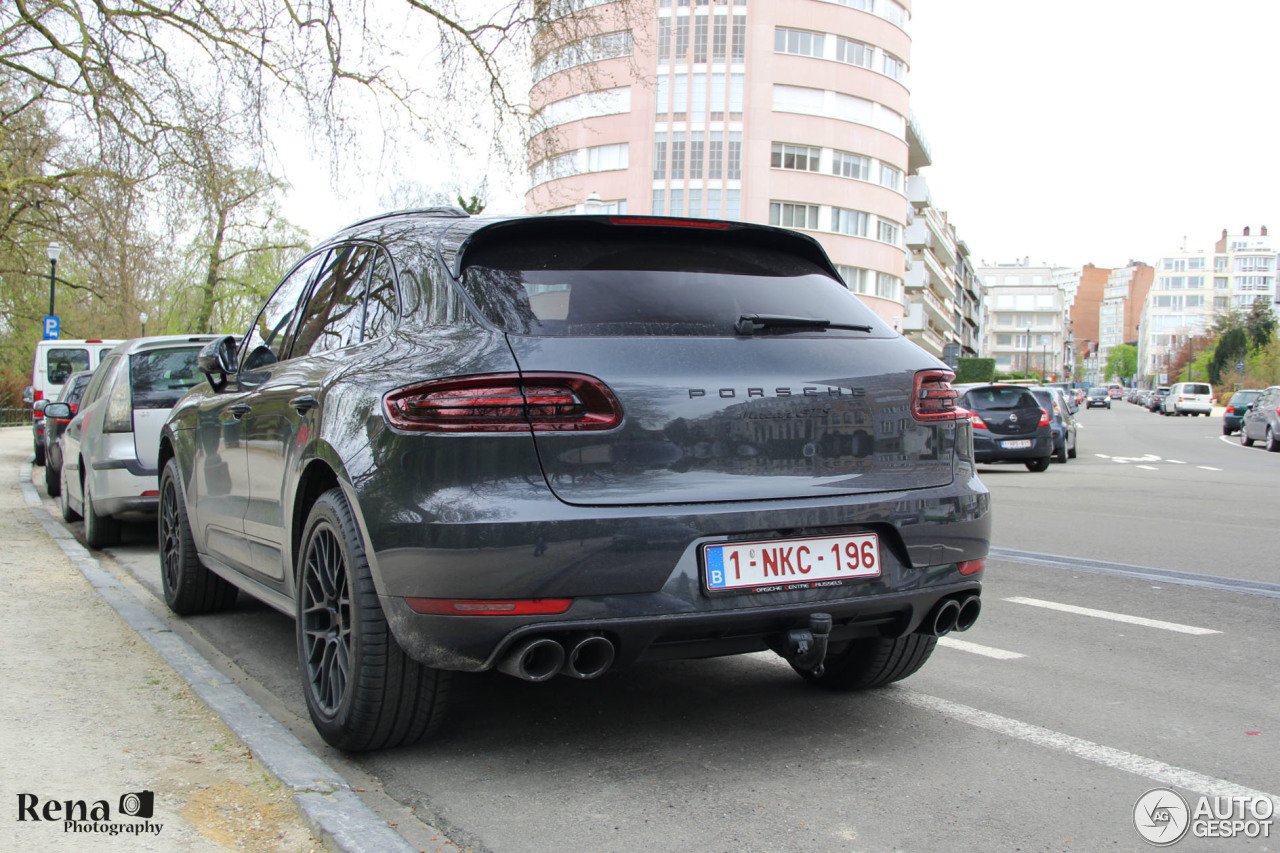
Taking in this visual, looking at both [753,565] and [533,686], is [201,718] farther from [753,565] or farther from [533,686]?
[753,565]

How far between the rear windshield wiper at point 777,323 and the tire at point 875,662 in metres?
1.26

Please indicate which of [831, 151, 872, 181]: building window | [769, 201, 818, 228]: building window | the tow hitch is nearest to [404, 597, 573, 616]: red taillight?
the tow hitch

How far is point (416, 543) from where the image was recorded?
3211mm

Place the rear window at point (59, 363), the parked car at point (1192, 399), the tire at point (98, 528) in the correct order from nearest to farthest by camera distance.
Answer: the tire at point (98, 528) → the rear window at point (59, 363) → the parked car at point (1192, 399)

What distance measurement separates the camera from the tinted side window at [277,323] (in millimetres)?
4935

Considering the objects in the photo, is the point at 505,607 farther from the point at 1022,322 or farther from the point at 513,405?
the point at 1022,322

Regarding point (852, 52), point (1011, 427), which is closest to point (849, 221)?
point (852, 52)

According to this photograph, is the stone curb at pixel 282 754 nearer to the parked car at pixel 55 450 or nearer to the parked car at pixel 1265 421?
the parked car at pixel 55 450

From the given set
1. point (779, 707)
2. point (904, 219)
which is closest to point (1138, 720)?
point (779, 707)

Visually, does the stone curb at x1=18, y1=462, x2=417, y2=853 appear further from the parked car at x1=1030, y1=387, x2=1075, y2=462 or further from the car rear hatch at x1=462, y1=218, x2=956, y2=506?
the parked car at x1=1030, y1=387, x2=1075, y2=462

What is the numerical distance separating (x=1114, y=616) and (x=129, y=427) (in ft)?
22.0

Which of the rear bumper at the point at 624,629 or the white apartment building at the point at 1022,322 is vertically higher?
the white apartment building at the point at 1022,322

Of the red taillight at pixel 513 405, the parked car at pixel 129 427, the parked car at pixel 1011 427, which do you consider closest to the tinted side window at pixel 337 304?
the red taillight at pixel 513 405

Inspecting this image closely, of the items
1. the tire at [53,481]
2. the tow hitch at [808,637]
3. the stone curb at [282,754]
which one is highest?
the tow hitch at [808,637]
